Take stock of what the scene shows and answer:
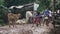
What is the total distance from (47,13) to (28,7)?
841 cm

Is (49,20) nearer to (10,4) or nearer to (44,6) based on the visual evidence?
(44,6)

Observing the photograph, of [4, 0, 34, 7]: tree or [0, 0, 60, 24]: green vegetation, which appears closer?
[0, 0, 60, 24]: green vegetation

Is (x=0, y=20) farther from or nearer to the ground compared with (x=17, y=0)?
nearer to the ground

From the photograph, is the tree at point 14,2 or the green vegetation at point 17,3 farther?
the tree at point 14,2

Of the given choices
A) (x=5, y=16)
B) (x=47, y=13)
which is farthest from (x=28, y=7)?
(x=47, y=13)

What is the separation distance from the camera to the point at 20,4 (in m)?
23.9

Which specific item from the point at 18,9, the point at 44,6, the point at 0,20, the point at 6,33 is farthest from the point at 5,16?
the point at 6,33

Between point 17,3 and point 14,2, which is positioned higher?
point 14,2

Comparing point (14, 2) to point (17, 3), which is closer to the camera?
point (14, 2)

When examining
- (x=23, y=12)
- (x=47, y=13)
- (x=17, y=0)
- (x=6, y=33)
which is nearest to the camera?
(x=6, y=33)

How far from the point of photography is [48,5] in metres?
20.8

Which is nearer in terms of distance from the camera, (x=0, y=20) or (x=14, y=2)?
(x=0, y=20)

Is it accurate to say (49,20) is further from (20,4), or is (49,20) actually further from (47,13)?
(20,4)

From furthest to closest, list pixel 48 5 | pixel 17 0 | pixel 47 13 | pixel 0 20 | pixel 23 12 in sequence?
pixel 17 0, pixel 23 12, pixel 48 5, pixel 0 20, pixel 47 13
